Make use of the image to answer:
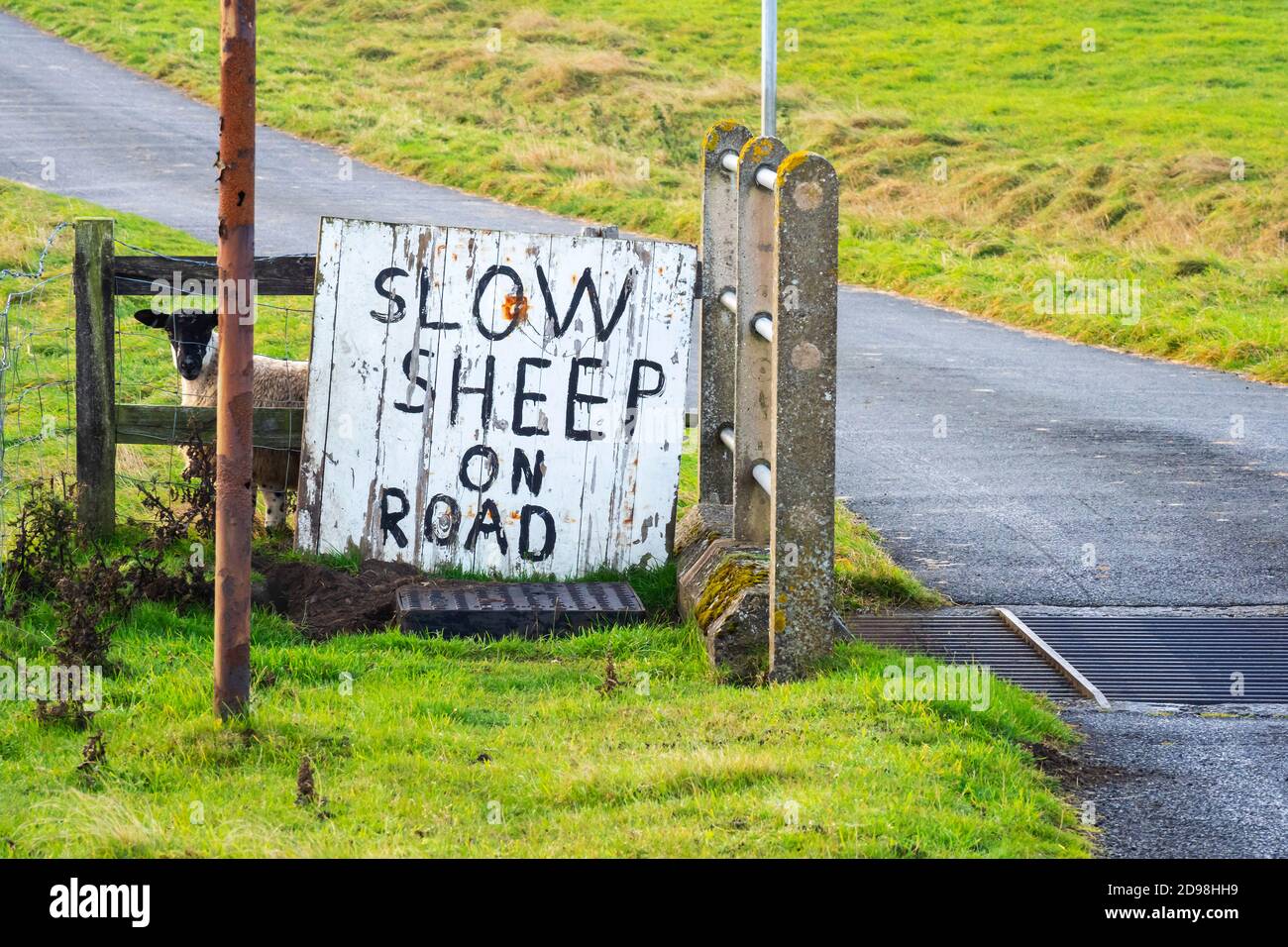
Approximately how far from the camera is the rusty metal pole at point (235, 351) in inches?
185

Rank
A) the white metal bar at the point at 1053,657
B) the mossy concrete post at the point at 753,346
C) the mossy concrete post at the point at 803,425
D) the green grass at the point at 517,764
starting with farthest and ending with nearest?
the mossy concrete post at the point at 753,346 → the white metal bar at the point at 1053,657 → the mossy concrete post at the point at 803,425 → the green grass at the point at 517,764

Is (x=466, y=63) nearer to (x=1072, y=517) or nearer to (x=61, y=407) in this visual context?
(x=61, y=407)

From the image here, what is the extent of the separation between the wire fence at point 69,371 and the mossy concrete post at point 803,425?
9.56 ft

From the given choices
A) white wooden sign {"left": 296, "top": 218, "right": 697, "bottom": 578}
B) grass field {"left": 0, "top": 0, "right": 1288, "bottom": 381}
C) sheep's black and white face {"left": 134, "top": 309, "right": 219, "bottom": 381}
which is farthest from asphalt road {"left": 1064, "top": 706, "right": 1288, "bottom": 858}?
grass field {"left": 0, "top": 0, "right": 1288, "bottom": 381}

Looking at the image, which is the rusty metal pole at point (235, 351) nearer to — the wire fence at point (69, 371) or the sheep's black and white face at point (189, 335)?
the wire fence at point (69, 371)

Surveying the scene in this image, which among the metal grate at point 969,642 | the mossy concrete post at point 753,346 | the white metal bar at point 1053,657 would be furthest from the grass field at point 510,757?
the mossy concrete post at point 753,346

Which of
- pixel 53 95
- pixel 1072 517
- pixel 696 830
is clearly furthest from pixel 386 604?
pixel 53 95

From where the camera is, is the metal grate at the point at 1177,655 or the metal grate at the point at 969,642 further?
the metal grate at the point at 969,642

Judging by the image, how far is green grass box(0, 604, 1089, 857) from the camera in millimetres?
4207

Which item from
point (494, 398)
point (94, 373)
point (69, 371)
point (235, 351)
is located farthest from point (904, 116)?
point (235, 351)

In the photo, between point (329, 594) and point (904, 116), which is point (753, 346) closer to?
point (329, 594)

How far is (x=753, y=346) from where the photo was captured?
22.2 feet

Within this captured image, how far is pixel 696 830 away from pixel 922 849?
62cm

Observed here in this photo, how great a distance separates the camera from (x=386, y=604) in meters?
6.75
